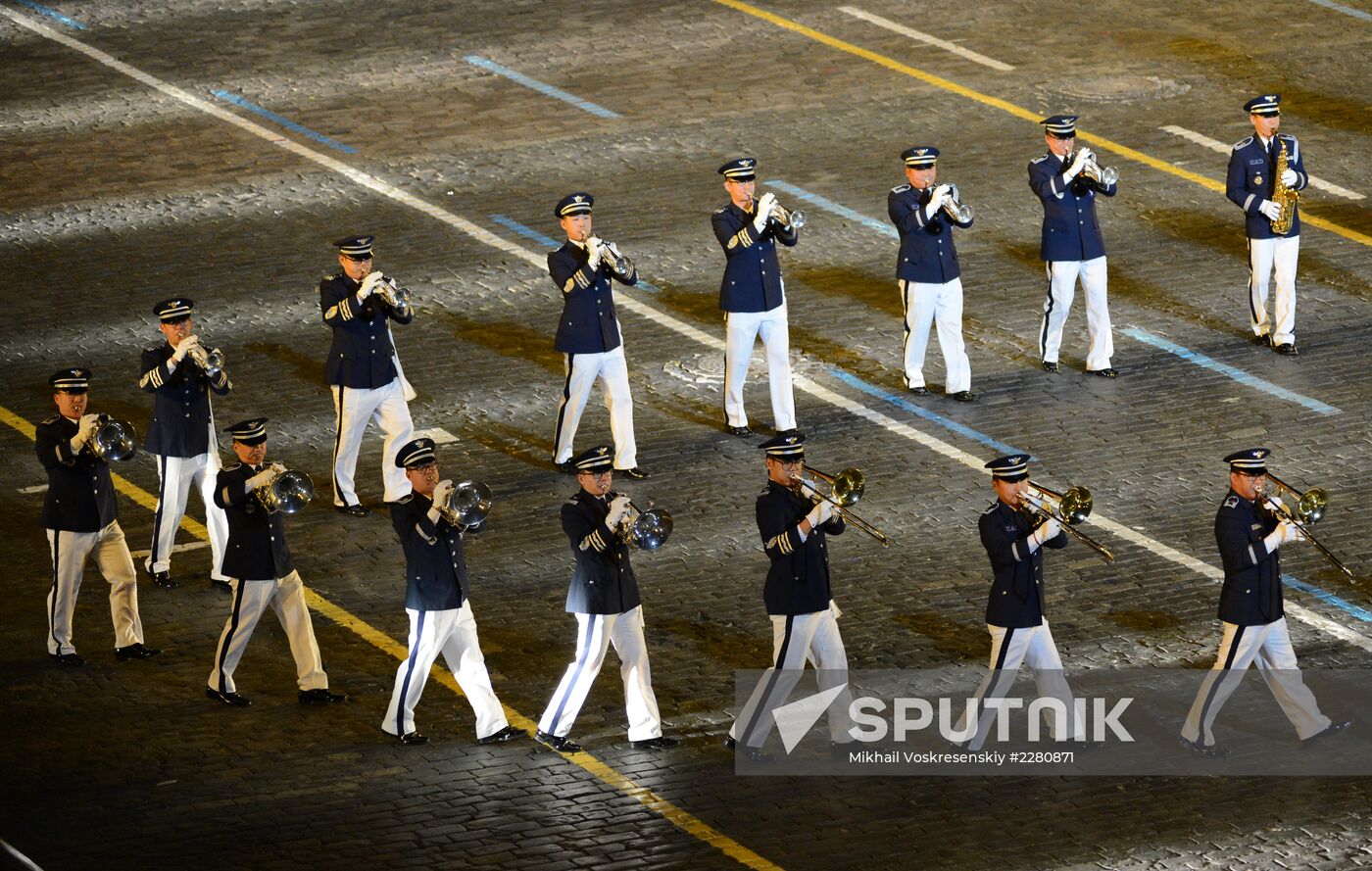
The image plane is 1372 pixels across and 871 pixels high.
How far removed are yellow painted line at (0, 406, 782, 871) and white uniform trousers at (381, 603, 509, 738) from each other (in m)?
0.36

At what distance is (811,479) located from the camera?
1672 centimetres

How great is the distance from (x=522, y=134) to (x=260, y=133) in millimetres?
3151

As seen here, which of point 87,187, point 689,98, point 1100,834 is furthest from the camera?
point 689,98

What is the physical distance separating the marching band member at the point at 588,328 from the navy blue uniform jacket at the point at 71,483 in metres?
4.51

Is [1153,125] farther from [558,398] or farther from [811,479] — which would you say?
[811,479]

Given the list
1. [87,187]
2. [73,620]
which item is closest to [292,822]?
[73,620]

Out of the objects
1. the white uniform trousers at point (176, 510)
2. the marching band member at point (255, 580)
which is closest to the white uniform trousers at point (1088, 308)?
the white uniform trousers at point (176, 510)

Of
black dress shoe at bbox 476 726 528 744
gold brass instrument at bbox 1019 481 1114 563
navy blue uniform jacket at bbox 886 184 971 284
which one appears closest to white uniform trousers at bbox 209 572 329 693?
black dress shoe at bbox 476 726 528 744

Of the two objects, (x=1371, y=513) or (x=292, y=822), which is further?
(x=1371, y=513)

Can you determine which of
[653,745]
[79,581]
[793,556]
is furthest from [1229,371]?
[79,581]

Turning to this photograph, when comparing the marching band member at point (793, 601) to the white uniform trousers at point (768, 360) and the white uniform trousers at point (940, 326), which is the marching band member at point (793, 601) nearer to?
the white uniform trousers at point (768, 360)

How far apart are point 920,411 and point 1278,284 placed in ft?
12.3

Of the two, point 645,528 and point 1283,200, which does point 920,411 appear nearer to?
point 1283,200

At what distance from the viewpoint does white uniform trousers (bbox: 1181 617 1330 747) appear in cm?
1603
